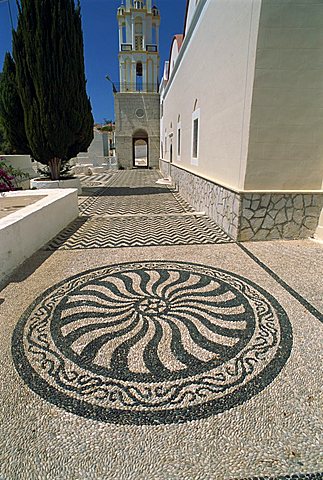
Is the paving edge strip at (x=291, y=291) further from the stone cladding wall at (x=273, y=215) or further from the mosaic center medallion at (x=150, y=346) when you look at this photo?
the stone cladding wall at (x=273, y=215)

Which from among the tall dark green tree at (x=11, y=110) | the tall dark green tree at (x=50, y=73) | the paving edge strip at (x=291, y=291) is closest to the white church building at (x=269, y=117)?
the paving edge strip at (x=291, y=291)

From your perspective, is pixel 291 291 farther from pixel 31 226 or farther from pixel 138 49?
pixel 138 49

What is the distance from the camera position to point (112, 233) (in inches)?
218

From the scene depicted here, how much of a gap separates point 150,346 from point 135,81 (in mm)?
29147

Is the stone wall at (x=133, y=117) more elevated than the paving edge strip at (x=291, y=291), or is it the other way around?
the stone wall at (x=133, y=117)

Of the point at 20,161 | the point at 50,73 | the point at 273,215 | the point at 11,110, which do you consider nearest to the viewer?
the point at 273,215

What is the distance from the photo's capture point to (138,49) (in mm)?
27328

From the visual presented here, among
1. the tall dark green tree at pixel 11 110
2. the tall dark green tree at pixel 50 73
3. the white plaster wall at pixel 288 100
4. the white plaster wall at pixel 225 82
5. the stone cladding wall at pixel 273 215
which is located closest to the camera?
the white plaster wall at pixel 288 100

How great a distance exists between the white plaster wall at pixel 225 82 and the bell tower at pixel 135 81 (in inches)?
709

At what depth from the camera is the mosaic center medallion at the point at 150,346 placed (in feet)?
5.86

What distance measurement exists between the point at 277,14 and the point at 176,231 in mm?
3719

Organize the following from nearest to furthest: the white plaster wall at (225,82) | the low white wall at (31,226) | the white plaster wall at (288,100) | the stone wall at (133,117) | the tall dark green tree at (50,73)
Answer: the low white wall at (31,226), the white plaster wall at (288,100), the white plaster wall at (225,82), the tall dark green tree at (50,73), the stone wall at (133,117)

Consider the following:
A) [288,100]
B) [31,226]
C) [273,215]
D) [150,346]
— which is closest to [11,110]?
[31,226]

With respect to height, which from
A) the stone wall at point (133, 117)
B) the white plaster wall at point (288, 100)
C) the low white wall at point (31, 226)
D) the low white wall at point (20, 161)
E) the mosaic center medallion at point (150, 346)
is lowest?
the mosaic center medallion at point (150, 346)
